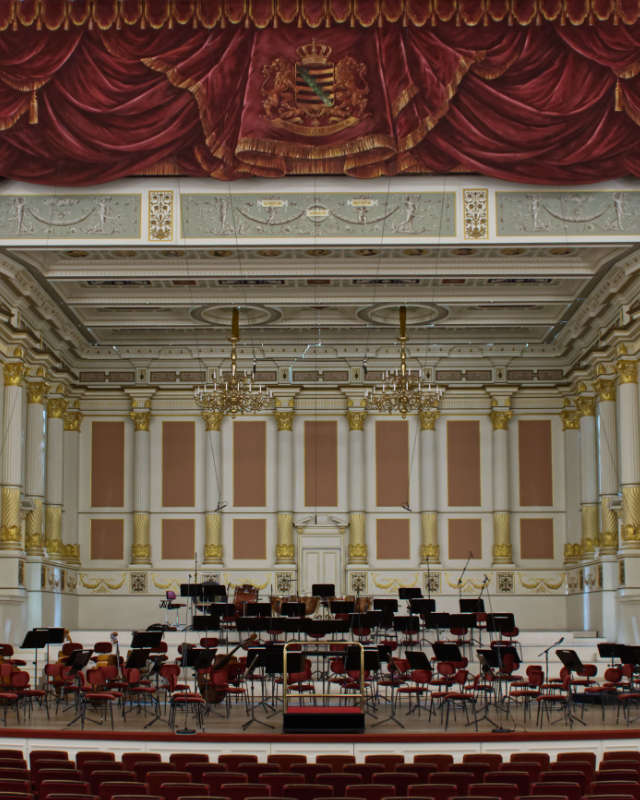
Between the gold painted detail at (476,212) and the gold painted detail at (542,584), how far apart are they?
11517mm

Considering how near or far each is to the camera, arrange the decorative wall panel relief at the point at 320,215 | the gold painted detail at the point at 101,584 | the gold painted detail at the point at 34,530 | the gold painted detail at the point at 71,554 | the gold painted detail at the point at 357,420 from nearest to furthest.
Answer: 1. the decorative wall panel relief at the point at 320,215
2. the gold painted detail at the point at 34,530
3. the gold painted detail at the point at 71,554
4. the gold painted detail at the point at 101,584
5. the gold painted detail at the point at 357,420

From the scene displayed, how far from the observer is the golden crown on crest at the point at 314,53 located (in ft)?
54.2

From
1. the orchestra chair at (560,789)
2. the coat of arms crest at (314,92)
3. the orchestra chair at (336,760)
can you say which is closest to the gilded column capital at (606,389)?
the coat of arms crest at (314,92)

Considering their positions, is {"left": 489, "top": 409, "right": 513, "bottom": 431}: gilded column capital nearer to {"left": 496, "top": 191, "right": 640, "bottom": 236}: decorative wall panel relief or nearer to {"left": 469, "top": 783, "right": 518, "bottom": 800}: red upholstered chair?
{"left": 496, "top": 191, "right": 640, "bottom": 236}: decorative wall panel relief

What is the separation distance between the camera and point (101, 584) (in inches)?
1065

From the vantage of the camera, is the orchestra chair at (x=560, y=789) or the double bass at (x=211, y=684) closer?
the orchestra chair at (x=560, y=789)

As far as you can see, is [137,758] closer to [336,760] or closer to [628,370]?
[336,760]

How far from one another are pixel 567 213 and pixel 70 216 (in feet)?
25.2

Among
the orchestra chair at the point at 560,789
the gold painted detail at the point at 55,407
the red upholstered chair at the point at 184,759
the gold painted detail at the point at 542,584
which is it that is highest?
the gold painted detail at the point at 55,407

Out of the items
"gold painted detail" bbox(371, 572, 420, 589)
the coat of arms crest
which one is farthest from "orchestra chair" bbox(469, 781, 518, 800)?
"gold painted detail" bbox(371, 572, 420, 589)

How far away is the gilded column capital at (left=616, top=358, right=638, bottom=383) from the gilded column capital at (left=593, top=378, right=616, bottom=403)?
1.65 metres

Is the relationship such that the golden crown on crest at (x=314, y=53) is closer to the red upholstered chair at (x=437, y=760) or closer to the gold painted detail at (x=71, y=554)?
the red upholstered chair at (x=437, y=760)

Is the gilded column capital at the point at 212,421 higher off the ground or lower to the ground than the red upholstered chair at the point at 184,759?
higher

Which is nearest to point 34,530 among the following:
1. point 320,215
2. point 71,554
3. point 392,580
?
point 71,554
